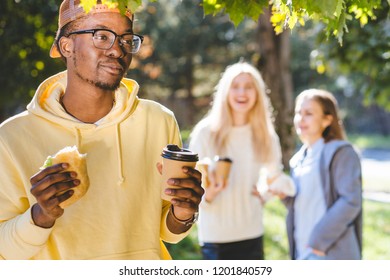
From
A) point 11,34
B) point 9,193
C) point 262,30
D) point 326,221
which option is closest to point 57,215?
point 9,193

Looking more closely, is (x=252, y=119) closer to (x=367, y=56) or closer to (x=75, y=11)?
(x=367, y=56)

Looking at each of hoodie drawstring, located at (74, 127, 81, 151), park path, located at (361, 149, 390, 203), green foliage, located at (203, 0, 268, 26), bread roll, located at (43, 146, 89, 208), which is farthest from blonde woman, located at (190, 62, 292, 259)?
park path, located at (361, 149, 390, 203)

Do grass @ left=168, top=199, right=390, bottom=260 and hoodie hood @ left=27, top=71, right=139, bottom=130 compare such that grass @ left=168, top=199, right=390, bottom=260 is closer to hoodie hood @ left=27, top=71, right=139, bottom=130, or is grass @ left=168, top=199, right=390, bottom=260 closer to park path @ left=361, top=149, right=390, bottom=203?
park path @ left=361, top=149, right=390, bottom=203

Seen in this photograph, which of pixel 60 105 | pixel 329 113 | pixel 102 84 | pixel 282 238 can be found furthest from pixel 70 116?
pixel 282 238

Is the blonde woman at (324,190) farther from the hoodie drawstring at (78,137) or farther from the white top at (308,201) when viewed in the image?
the hoodie drawstring at (78,137)

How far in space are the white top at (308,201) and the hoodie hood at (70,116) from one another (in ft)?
7.13

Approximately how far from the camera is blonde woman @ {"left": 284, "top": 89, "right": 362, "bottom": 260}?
432 cm

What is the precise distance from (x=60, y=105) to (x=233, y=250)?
8.22 feet

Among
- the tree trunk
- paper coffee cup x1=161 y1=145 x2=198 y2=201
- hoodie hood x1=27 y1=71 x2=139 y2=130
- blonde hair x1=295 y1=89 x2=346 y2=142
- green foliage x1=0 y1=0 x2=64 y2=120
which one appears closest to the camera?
paper coffee cup x1=161 y1=145 x2=198 y2=201

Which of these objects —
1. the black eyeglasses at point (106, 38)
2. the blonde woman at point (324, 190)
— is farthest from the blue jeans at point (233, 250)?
the black eyeglasses at point (106, 38)

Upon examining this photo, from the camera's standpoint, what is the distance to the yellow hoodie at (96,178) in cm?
236

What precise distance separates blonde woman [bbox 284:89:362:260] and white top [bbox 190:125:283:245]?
11.2 inches
